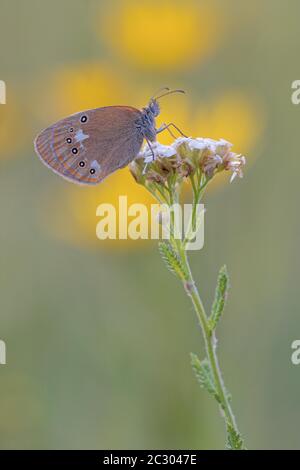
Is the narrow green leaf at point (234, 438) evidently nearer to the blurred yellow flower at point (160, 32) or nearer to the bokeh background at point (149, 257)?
the bokeh background at point (149, 257)

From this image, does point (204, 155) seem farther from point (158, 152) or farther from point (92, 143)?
point (92, 143)

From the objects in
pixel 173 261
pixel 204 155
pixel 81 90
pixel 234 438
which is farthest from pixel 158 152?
pixel 81 90

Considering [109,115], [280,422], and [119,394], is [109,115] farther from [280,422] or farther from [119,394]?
[280,422]

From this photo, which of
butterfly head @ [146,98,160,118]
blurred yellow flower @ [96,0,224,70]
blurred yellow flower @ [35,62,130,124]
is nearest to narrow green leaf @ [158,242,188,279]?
butterfly head @ [146,98,160,118]

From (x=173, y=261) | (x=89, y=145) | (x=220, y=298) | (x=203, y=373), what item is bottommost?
(x=203, y=373)

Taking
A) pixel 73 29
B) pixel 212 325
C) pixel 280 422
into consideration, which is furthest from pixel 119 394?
pixel 73 29

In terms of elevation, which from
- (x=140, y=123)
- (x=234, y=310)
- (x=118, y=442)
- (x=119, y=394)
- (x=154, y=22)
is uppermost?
(x=154, y=22)
